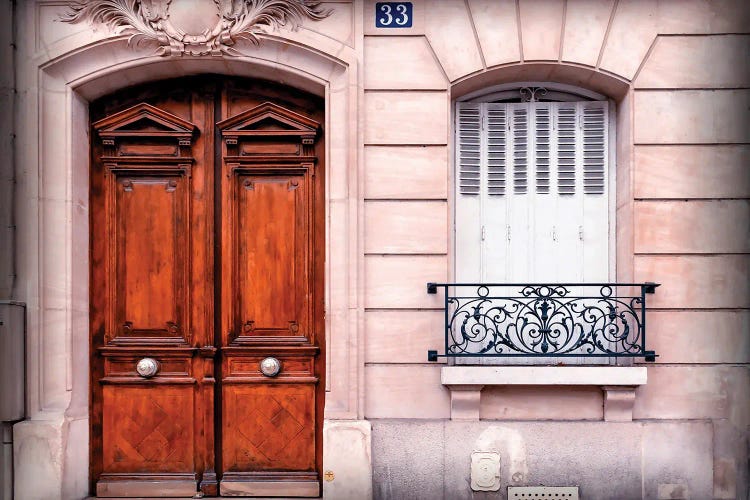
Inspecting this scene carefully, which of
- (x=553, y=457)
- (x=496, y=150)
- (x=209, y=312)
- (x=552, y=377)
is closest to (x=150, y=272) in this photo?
(x=209, y=312)

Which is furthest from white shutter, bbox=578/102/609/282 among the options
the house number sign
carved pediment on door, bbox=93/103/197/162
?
carved pediment on door, bbox=93/103/197/162

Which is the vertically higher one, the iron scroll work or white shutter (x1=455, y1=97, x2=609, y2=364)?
white shutter (x1=455, y1=97, x2=609, y2=364)

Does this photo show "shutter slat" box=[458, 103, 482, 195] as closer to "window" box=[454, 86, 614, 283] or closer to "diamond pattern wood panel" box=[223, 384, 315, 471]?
"window" box=[454, 86, 614, 283]

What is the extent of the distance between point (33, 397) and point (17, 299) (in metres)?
0.97

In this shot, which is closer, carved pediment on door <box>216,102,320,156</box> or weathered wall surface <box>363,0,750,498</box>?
weathered wall surface <box>363,0,750,498</box>

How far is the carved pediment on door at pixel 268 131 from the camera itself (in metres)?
6.52

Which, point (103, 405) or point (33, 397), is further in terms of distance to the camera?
point (103, 405)

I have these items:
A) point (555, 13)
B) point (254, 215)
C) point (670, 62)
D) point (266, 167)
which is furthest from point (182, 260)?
point (670, 62)

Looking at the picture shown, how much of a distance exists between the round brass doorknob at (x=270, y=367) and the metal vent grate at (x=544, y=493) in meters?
2.58

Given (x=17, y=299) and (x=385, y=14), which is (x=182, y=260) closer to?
(x=17, y=299)

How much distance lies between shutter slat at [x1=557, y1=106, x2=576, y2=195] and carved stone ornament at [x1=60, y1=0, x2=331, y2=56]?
2.67 meters

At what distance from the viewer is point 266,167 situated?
257 inches

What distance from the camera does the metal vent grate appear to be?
6.08 meters

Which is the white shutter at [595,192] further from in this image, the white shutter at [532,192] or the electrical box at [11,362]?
the electrical box at [11,362]
